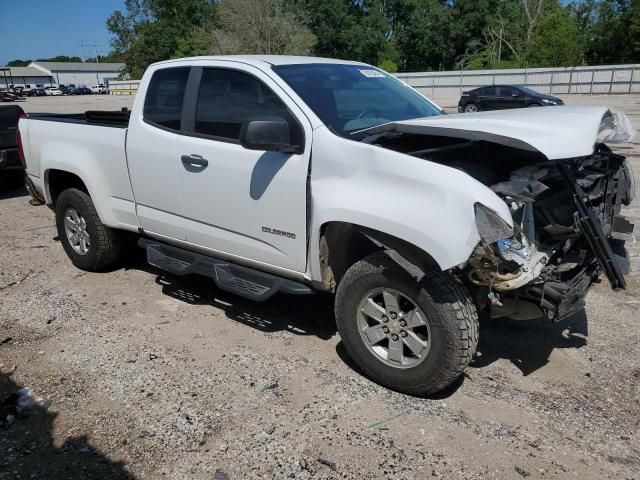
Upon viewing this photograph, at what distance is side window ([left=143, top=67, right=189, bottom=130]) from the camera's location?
4352 mm

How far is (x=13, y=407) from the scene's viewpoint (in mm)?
3361

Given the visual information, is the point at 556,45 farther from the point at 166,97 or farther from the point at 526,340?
the point at 166,97

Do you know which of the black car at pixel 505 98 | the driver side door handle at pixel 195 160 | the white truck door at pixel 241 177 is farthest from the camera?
the black car at pixel 505 98

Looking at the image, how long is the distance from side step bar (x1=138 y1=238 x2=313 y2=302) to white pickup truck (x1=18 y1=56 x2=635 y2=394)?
16 millimetres

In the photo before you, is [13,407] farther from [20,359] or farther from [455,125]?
[455,125]

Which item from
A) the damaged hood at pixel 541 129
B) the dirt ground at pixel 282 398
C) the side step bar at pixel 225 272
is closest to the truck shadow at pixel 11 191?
the dirt ground at pixel 282 398

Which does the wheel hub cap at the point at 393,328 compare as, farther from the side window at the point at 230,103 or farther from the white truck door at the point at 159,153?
the white truck door at the point at 159,153

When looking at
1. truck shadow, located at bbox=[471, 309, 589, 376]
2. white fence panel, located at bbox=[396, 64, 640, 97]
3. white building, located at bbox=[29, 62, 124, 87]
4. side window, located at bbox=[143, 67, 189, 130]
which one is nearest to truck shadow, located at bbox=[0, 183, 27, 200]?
side window, located at bbox=[143, 67, 189, 130]

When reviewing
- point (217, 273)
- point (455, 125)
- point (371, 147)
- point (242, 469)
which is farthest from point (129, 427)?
point (455, 125)

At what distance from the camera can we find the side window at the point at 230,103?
12.6ft

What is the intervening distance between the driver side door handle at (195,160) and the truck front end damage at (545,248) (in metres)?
2.01

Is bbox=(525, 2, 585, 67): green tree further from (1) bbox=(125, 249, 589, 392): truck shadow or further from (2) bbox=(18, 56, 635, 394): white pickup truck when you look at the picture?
(1) bbox=(125, 249, 589, 392): truck shadow

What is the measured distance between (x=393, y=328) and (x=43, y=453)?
80.2 inches

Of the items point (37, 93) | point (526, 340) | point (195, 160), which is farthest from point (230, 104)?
point (37, 93)
